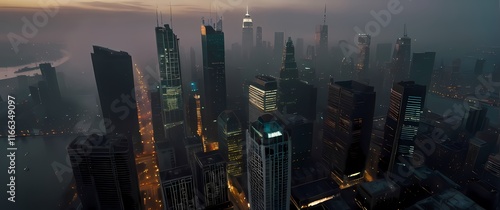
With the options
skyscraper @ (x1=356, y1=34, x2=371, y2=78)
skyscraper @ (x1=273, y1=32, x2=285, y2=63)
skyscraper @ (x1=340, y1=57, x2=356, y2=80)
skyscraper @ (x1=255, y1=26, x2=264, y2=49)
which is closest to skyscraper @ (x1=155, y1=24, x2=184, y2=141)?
skyscraper @ (x1=255, y1=26, x2=264, y2=49)

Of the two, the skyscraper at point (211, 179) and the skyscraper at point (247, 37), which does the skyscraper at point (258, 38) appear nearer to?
the skyscraper at point (247, 37)

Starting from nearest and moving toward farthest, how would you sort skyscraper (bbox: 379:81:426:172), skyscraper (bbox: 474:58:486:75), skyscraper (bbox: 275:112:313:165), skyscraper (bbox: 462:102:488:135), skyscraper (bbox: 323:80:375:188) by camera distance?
1. skyscraper (bbox: 323:80:375:188)
2. skyscraper (bbox: 379:81:426:172)
3. skyscraper (bbox: 275:112:313:165)
4. skyscraper (bbox: 462:102:488:135)
5. skyscraper (bbox: 474:58:486:75)

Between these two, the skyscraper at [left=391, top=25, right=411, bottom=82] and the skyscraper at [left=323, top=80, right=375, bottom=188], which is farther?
the skyscraper at [left=391, top=25, right=411, bottom=82]

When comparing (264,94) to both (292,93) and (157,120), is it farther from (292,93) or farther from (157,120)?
(157,120)

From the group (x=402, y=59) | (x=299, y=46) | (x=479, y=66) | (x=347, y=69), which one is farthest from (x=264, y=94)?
(x=479, y=66)

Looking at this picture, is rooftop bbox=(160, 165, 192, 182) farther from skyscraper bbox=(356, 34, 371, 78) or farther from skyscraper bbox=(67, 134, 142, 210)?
skyscraper bbox=(356, 34, 371, 78)

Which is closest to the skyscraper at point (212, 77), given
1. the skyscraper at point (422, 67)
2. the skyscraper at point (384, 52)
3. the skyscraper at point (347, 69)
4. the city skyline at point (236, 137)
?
the city skyline at point (236, 137)

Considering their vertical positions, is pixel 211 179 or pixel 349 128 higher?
pixel 349 128
